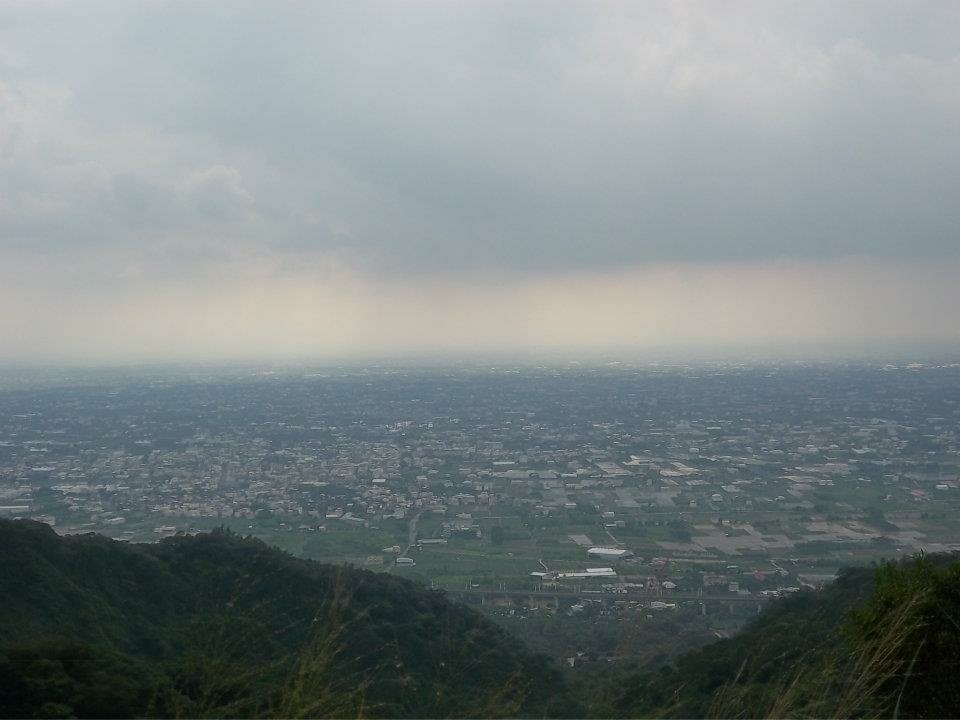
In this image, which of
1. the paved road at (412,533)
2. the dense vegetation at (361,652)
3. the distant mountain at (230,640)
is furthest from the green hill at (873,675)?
the paved road at (412,533)

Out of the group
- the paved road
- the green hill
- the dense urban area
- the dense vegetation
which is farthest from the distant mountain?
the paved road

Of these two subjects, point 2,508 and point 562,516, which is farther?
point 562,516

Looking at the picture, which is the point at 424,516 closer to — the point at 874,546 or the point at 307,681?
the point at 874,546

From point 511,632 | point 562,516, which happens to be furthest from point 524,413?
point 511,632

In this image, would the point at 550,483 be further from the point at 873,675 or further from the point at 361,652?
the point at 873,675

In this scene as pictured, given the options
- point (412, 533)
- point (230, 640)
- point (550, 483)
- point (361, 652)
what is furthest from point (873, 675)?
point (550, 483)

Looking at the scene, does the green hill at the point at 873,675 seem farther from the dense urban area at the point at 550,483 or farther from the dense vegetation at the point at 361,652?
the dense urban area at the point at 550,483
